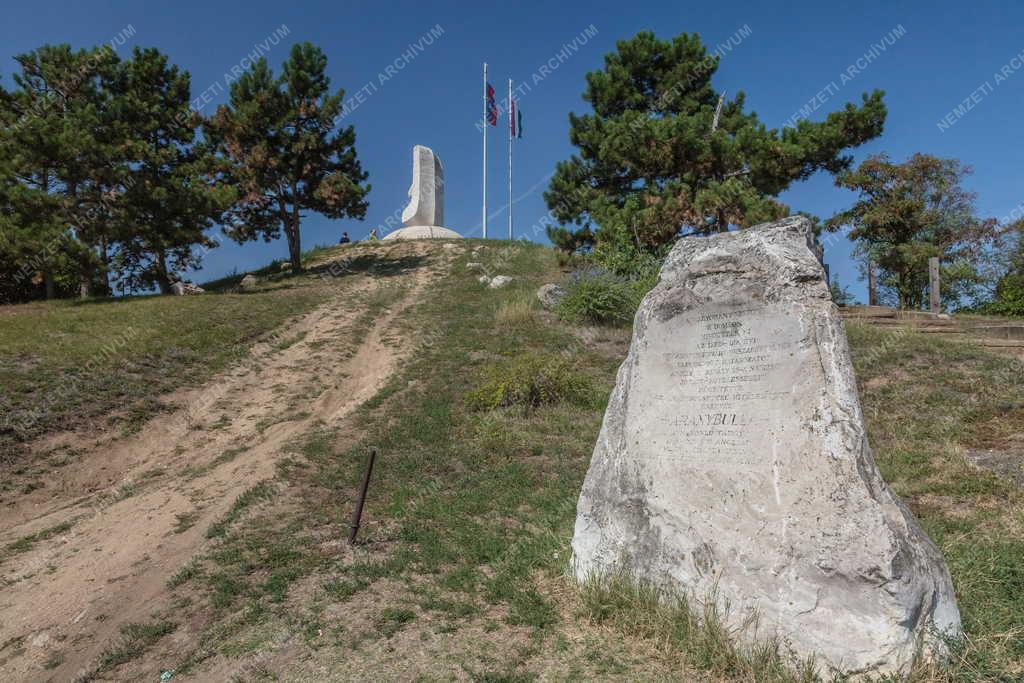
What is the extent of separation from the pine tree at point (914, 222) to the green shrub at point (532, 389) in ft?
55.9

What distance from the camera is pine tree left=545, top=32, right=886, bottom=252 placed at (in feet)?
49.4

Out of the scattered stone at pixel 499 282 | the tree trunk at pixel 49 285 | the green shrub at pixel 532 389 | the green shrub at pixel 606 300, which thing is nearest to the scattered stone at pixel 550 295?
the green shrub at pixel 606 300

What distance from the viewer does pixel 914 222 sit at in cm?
2189

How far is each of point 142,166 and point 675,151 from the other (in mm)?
16899

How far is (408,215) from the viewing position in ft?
118

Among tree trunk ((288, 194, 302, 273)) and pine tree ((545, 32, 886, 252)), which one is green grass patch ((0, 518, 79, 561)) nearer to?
pine tree ((545, 32, 886, 252))

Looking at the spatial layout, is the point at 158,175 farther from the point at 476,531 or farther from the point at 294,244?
the point at 476,531

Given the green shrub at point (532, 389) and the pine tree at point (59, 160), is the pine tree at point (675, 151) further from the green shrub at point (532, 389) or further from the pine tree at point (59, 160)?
the pine tree at point (59, 160)

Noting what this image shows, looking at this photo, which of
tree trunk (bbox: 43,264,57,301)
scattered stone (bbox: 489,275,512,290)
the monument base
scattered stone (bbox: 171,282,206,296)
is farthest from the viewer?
the monument base

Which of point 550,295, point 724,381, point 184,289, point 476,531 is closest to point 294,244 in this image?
point 184,289

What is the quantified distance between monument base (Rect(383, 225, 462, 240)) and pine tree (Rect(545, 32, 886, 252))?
16336 mm

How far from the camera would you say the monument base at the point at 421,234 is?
34562 mm

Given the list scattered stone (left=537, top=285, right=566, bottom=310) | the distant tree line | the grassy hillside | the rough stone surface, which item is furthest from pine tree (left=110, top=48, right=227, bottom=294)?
the rough stone surface

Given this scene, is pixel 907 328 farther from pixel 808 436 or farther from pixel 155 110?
pixel 155 110
